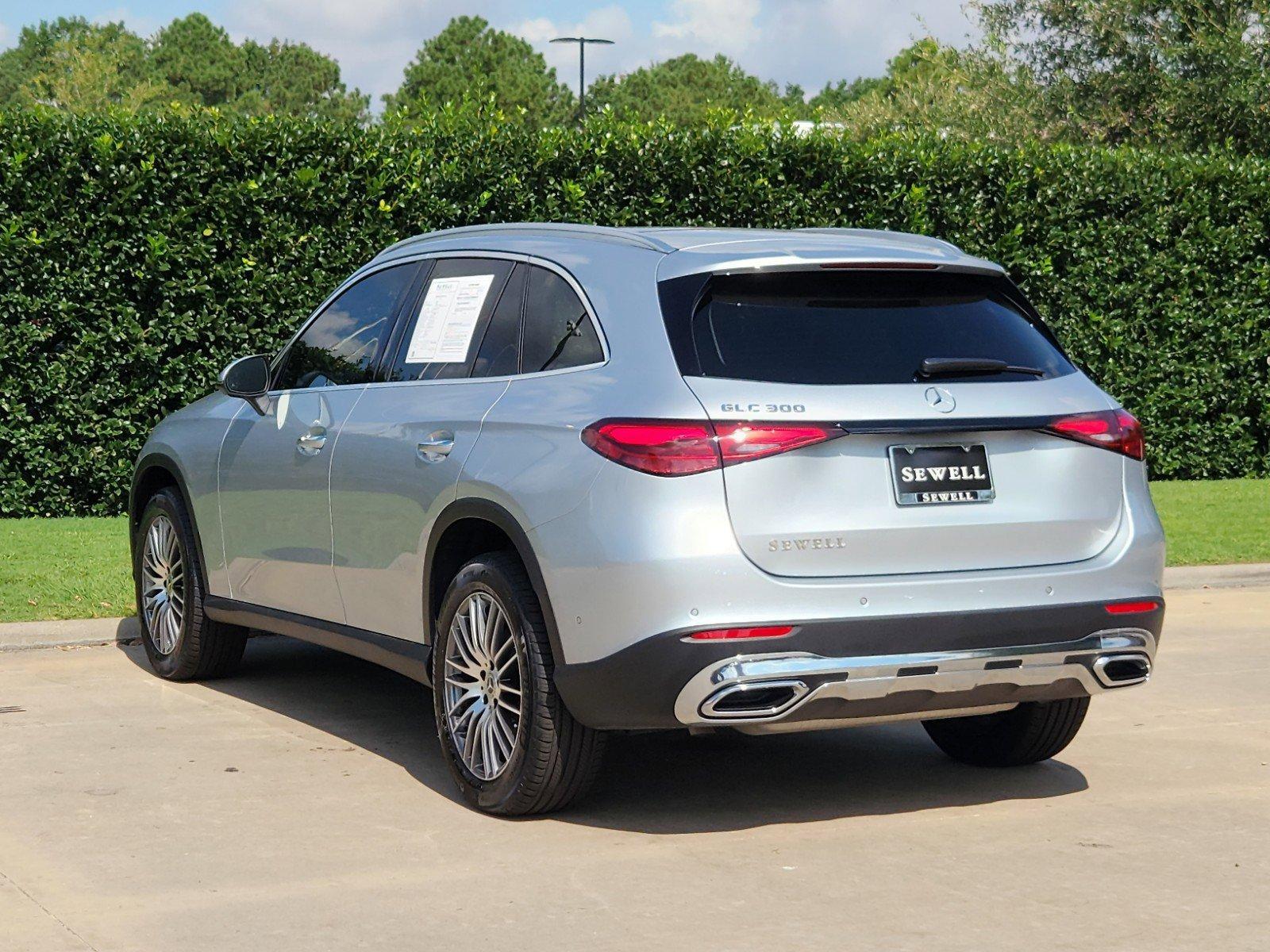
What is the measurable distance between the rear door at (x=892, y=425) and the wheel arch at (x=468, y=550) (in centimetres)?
69

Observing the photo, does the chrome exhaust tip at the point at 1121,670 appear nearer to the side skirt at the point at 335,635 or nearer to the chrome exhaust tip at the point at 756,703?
the chrome exhaust tip at the point at 756,703

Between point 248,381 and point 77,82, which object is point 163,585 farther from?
point 77,82

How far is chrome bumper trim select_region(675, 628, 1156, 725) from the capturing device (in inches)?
198

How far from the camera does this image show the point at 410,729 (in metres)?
7.11

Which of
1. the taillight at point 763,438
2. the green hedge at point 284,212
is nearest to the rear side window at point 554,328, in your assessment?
the taillight at point 763,438

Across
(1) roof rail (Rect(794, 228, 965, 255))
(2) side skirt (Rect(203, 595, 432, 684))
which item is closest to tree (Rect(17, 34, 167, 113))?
(2) side skirt (Rect(203, 595, 432, 684))

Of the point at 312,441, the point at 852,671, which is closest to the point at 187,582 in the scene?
the point at 312,441

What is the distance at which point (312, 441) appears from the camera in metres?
6.85

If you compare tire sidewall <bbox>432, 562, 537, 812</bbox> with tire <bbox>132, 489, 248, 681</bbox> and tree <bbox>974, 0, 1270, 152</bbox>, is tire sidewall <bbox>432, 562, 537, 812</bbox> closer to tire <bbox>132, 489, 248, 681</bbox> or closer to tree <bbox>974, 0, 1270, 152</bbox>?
tire <bbox>132, 489, 248, 681</bbox>

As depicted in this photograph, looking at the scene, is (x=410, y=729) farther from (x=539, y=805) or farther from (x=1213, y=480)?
(x=1213, y=480)

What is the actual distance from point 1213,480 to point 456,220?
25.6 feet

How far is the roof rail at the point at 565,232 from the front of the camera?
580 centimetres

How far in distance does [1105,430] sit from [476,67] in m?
90.6

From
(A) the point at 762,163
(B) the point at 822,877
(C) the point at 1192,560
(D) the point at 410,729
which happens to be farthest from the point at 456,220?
(B) the point at 822,877
